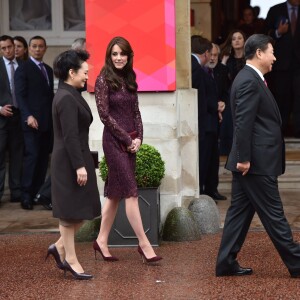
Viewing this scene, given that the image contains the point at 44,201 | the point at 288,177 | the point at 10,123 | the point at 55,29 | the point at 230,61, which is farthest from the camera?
the point at 55,29

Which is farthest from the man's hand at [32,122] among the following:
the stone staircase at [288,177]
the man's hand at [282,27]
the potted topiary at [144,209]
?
the man's hand at [282,27]

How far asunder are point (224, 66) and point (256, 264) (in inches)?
197

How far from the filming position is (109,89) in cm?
1037

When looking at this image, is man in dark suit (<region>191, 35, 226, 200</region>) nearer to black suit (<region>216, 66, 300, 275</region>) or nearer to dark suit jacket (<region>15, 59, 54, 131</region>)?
dark suit jacket (<region>15, 59, 54, 131</region>)

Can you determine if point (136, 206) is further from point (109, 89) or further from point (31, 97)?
point (31, 97)

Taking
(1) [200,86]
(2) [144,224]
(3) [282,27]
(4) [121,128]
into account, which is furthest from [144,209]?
(3) [282,27]

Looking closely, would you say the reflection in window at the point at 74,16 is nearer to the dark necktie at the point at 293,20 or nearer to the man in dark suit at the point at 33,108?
the man in dark suit at the point at 33,108

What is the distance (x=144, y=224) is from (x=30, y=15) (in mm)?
5794

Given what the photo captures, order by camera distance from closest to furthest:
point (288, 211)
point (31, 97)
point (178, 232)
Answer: point (178, 232) → point (288, 211) → point (31, 97)

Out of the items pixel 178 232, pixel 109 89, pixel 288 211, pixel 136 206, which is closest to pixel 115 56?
pixel 109 89

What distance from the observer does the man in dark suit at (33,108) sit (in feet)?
46.4

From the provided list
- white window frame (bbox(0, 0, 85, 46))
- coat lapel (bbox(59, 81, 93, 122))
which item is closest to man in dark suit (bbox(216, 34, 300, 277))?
coat lapel (bbox(59, 81, 93, 122))

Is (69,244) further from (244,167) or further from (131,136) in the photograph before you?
(244,167)

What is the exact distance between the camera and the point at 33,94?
46.7 feet
